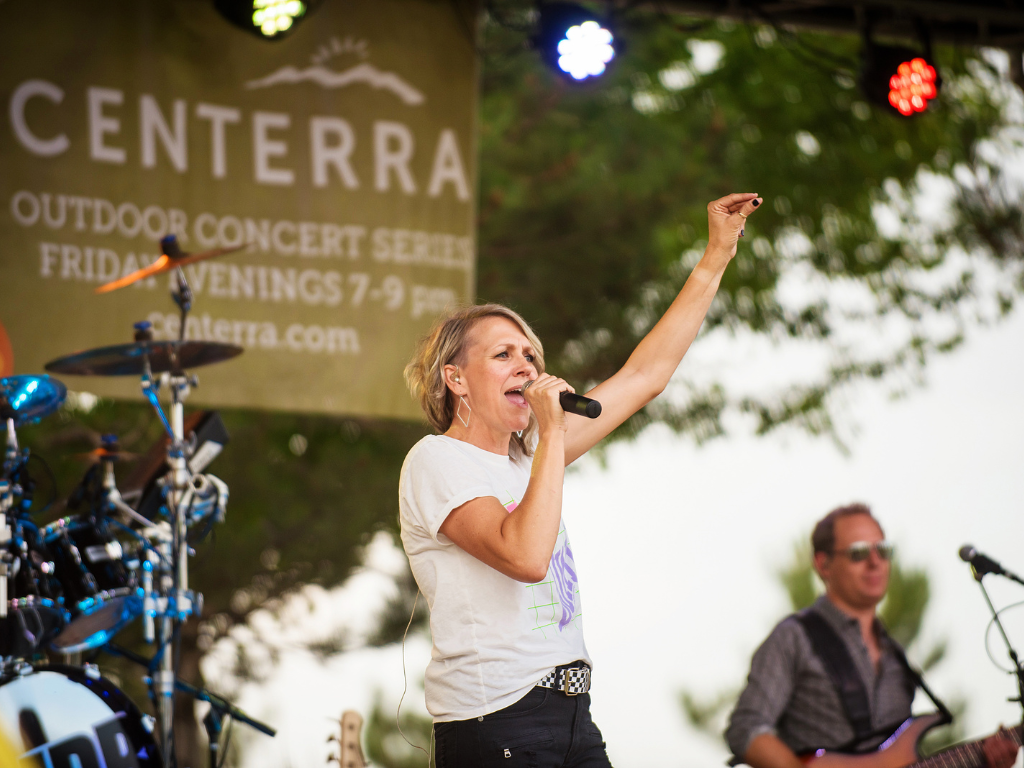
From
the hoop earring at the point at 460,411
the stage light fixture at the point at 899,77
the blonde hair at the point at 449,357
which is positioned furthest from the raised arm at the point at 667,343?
the stage light fixture at the point at 899,77

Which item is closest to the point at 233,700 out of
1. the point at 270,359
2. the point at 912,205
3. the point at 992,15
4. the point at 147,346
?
the point at 270,359

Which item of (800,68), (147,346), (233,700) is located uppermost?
(800,68)

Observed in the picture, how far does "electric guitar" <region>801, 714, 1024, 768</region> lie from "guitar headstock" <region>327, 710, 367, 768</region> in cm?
157

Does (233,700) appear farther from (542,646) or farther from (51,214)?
(542,646)

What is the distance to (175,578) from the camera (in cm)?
381

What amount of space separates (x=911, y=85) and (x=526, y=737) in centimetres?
407

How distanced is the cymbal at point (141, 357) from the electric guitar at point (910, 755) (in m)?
2.49

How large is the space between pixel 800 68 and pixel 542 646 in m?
A: 6.82

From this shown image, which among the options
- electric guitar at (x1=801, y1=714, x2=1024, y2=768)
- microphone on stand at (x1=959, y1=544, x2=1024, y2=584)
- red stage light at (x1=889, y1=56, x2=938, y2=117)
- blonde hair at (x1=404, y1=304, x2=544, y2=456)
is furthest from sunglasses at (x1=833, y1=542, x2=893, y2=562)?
blonde hair at (x1=404, y1=304, x2=544, y2=456)

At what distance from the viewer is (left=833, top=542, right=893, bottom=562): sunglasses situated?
4.39m

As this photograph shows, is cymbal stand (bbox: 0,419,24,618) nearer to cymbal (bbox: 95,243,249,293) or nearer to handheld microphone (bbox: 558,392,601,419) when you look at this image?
cymbal (bbox: 95,243,249,293)

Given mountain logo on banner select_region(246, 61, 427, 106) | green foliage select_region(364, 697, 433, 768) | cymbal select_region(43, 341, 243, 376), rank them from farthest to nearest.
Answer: green foliage select_region(364, 697, 433, 768)
mountain logo on banner select_region(246, 61, 427, 106)
cymbal select_region(43, 341, 243, 376)

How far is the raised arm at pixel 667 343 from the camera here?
102 inches

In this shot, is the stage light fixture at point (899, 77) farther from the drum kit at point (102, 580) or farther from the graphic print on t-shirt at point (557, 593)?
the graphic print on t-shirt at point (557, 593)
